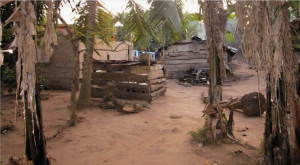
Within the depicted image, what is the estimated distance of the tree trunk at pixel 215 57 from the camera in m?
3.42

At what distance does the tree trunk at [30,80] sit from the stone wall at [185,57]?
14.1 metres

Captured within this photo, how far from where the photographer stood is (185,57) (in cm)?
1634

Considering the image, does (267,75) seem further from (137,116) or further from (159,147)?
(137,116)

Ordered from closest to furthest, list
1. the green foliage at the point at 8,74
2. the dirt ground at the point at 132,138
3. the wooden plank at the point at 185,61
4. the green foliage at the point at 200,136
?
1. the dirt ground at the point at 132,138
2. the green foliage at the point at 200,136
3. the green foliage at the point at 8,74
4. the wooden plank at the point at 185,61

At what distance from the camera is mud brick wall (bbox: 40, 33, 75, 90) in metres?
9.00

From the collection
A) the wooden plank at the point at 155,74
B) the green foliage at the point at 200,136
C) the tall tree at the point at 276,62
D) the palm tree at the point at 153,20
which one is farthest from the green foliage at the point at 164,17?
the tall tree at the point at 276,62

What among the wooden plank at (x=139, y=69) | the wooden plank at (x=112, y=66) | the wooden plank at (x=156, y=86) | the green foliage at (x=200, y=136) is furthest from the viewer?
the wooden plank at (x=156, y=86)

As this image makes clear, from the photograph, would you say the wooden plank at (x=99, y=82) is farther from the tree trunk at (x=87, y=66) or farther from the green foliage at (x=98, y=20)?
the green foliage at (x=98, y=20)

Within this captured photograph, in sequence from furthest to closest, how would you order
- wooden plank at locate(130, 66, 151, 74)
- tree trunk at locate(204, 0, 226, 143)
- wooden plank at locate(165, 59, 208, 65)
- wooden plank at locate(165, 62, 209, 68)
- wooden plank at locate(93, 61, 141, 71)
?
wooden plank at locate(165, 59, 208, 65), wooden plank at locate(165, 62, 209, 68), wooden plank at locate(93, 61, 141, 71), wooden plank at locate(130, 66, 151, 74), tree trunk at locate(204, 0, 226, 143)

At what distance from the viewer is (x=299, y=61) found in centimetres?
262

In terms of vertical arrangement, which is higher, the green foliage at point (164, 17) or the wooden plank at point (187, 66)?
the green foliage at point (164, 17)

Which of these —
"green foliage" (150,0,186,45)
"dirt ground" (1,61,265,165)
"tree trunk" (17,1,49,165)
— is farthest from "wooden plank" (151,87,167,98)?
"tree trunk" (17,1,49,165)

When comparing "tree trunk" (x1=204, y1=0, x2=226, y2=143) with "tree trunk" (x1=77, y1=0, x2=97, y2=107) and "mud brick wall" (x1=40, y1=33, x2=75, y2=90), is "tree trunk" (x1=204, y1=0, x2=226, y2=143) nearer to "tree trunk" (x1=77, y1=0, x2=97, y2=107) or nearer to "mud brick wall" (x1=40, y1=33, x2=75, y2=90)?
"tree trunk" (x1=77, y1=0, x2=97, y2=107)

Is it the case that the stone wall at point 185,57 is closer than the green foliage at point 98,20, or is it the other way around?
the green foliage at point 98,20
